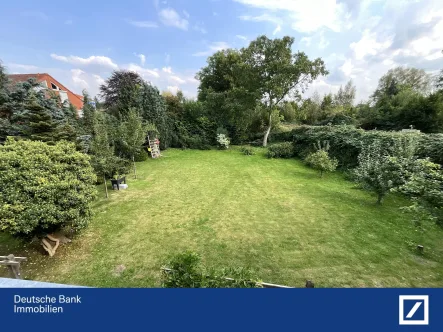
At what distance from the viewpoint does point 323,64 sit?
1500cm

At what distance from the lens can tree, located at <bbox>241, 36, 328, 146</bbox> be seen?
49.0ft

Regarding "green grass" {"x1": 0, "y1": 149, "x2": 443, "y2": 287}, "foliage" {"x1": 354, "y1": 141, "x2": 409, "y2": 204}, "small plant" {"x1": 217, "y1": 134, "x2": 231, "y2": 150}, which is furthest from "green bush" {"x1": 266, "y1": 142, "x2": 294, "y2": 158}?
"foliage" {"x1": 354, "y1": 141, "x2": 409, "y2": 204}

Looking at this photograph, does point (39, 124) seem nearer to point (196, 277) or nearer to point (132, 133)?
point (132, 133)

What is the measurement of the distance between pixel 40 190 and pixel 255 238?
5.18 metres

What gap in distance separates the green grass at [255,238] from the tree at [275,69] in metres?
9.46

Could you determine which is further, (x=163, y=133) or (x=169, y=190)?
(x=163, y=133)

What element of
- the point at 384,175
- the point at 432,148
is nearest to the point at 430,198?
the point at 384,175

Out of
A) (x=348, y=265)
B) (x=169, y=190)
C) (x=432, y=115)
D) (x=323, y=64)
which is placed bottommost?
(x=348, y=265)

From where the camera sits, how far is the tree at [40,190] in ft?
13.7

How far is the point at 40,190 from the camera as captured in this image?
14.4 feet

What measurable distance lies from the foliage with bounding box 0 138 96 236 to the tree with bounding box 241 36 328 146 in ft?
46.3
